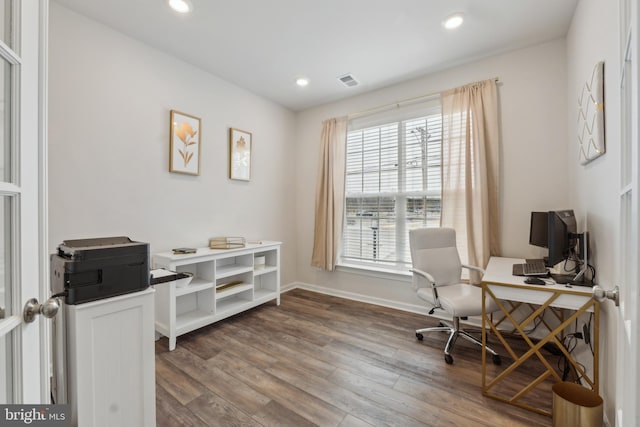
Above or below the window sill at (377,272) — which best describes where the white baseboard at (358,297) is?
below

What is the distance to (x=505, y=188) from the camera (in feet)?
8.32

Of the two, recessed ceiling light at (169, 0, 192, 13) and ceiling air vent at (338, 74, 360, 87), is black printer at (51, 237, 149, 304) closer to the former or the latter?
recessed ceiling light at (169, 0, 192, 13)

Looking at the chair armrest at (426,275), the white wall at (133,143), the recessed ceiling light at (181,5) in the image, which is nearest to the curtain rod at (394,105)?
the white wall at (133,143)

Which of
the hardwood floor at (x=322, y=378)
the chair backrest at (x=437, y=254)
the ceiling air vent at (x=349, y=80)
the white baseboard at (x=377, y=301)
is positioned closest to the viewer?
the hardwood floor at (x=322, y=378)

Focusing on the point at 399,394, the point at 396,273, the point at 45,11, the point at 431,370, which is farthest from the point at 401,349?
the point at 45,11

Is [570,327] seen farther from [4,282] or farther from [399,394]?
[4,282]

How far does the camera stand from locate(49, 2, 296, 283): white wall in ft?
6.39

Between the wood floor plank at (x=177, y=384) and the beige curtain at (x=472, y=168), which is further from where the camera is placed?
the beige curtain at (x=472, y=168)

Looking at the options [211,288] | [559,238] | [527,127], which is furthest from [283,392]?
[527,127]

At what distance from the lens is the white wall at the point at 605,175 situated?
1222mm

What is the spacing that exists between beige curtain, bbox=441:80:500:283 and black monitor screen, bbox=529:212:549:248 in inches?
13.6

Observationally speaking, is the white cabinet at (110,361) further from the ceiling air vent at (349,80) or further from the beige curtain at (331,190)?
the ceiling air vent at (349,80)

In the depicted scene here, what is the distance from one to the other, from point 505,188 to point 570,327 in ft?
4.13

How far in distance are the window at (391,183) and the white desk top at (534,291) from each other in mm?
1308
